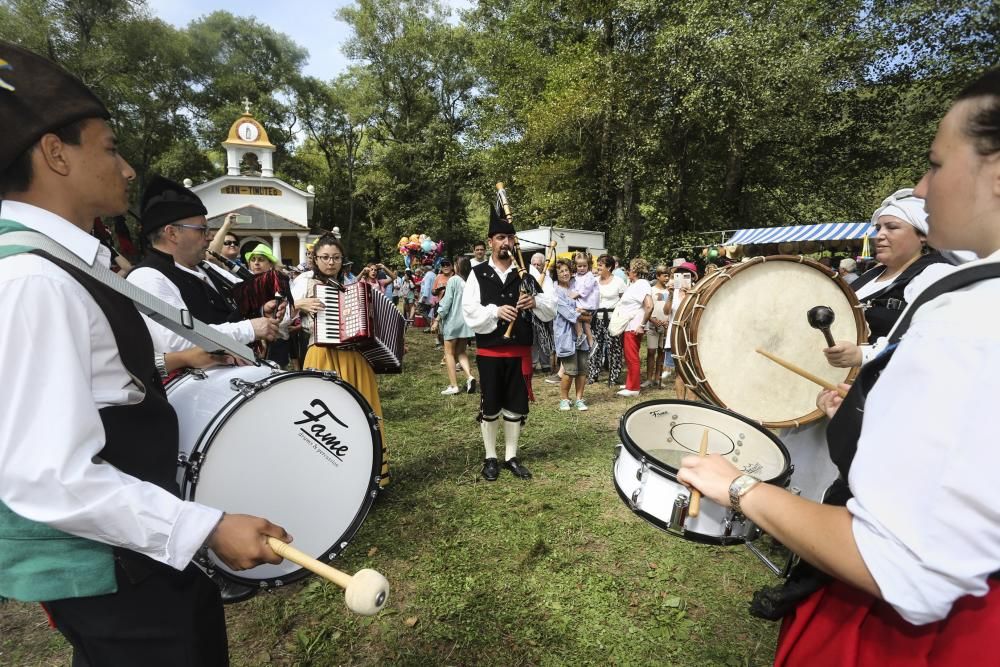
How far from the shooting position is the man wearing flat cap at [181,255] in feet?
9.24

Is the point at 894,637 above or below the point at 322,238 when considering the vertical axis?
below

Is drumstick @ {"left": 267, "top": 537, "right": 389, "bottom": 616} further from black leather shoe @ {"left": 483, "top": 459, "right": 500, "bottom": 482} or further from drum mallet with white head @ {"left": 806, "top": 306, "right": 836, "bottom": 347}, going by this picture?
→ black leather shoe @ {"left": 483, "top": 459, "right": 500, "bottom": 482}

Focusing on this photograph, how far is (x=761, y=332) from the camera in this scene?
281cm

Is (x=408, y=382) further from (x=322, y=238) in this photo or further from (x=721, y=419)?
(x=721, y=419)

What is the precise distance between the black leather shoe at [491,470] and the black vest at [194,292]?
8.32 feet

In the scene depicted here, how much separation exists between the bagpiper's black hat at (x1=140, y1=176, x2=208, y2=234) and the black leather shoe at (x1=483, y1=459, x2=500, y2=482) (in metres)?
3.08

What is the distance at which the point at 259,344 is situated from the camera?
3.36 metres

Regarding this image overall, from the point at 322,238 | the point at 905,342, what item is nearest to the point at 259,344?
the point at 322,238

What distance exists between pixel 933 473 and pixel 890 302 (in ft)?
8.28

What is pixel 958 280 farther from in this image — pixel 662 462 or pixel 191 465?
pixel 191 465

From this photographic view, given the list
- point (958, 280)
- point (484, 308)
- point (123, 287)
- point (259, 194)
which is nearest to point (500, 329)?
point (484, 308)

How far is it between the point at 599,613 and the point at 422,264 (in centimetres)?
1480

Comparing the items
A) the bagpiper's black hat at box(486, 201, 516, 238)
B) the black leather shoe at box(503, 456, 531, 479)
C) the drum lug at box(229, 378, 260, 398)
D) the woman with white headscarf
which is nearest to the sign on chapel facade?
the bagpiper's black hat at box(486, 201, 516, 238)

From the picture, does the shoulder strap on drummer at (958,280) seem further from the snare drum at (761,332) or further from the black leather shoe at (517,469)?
the black leather shoe at (517,469)
